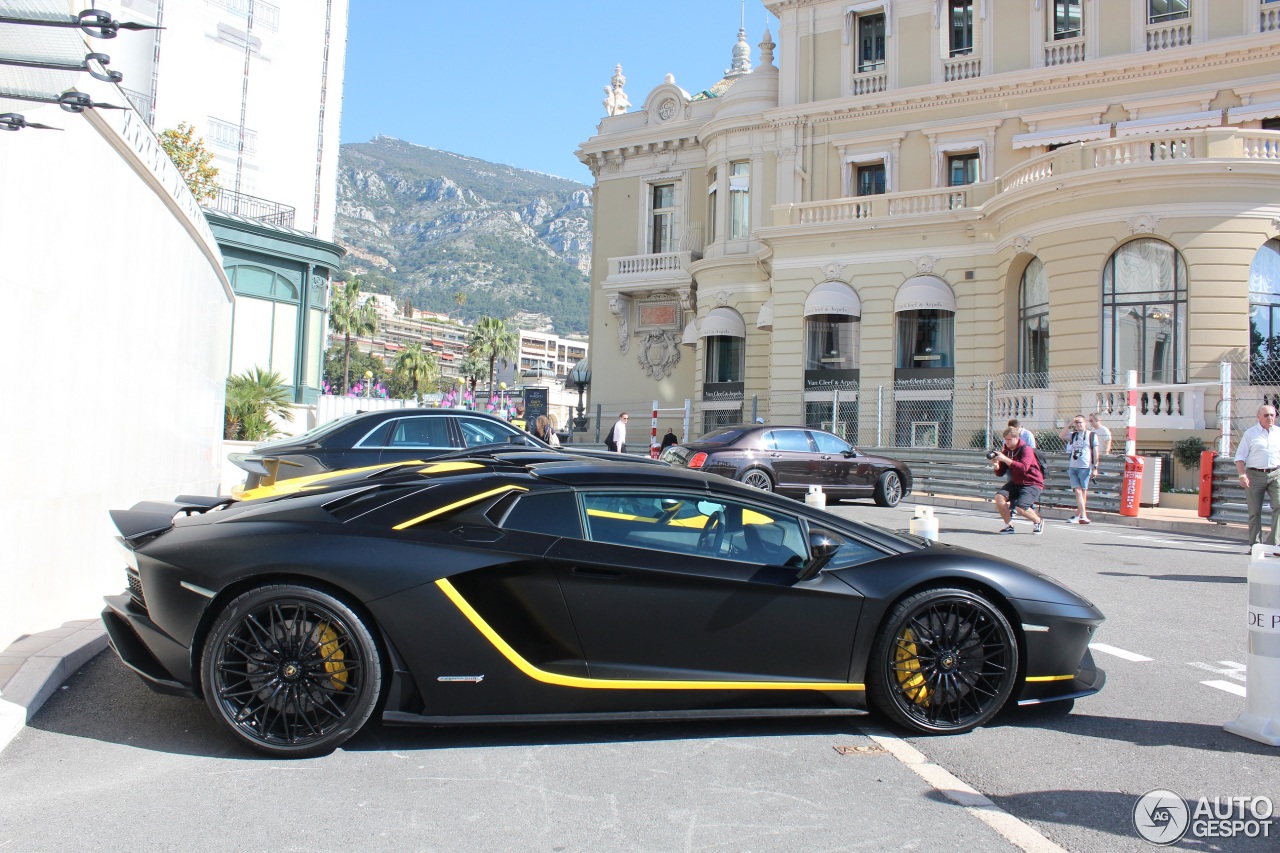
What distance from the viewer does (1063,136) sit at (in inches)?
1019

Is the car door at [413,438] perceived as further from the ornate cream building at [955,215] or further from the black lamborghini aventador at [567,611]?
the ornate cream building at [955,215]

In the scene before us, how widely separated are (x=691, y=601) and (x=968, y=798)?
130 cm

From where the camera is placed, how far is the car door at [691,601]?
13.4ft

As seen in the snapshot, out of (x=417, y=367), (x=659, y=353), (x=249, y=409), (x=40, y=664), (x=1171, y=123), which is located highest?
(x=1171, y=123)

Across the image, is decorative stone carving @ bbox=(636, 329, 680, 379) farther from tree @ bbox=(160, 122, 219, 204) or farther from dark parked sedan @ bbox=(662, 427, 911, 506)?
dark parked sedan @ bbox=(662, 427, 911, 506)

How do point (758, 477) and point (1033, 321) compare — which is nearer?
point (758, 477)

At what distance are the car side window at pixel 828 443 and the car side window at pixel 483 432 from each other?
7.33m

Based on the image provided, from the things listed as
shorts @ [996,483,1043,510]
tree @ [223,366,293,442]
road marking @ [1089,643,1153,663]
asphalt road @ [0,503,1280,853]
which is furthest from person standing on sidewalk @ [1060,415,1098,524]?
tree @ [223,366,293,442]

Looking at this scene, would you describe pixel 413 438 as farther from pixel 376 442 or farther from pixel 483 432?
pixel 483 432

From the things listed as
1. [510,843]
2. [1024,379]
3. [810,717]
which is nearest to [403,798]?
[510,843]

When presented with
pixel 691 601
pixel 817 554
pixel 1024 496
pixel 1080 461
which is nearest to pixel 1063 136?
pixel 1080 461

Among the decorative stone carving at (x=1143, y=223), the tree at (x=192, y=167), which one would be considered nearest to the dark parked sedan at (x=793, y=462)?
the decorative stone carving at (x=1143, y=223)

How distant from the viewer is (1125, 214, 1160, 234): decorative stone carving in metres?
20.2

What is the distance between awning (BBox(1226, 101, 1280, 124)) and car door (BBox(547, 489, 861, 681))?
25325 millimetres
